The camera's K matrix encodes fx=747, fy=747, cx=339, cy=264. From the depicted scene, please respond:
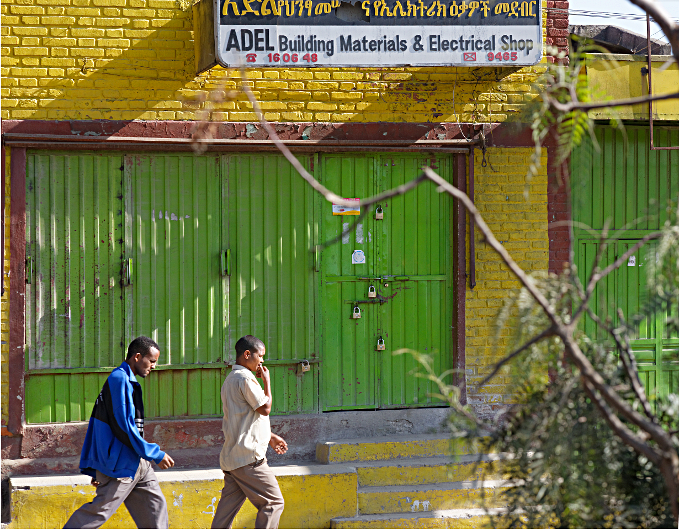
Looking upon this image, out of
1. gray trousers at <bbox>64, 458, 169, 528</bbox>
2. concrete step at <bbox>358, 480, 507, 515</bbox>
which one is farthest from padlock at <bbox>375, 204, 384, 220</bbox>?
gray trousers at <bbox>64, 458, 169, 528</bbox>

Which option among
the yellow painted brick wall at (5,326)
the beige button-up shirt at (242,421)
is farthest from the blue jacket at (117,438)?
the yellow painted brick wall at (5,326)

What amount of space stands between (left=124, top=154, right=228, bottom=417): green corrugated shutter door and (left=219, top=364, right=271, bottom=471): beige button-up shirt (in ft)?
5.04

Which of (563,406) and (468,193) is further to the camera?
(468,193)

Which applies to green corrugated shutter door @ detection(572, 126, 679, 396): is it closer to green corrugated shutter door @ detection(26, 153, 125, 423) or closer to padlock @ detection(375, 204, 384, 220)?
padlock @ detection(375, 204, 384, 220)

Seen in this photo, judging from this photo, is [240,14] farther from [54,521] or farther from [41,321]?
[54,521]

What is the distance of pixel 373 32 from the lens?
6281mm

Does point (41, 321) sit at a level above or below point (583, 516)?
above

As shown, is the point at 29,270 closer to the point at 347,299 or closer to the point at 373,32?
the point at 347,299

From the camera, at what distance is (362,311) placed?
7094 mm

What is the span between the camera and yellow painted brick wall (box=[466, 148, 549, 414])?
23.5ft

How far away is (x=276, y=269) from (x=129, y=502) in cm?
250

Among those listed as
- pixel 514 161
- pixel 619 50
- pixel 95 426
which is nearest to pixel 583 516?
pixel 95 426

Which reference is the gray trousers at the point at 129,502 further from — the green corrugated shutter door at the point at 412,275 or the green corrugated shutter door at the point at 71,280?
the green corrugated shutter door at the point at 412,275

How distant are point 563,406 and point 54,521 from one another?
185 inches
